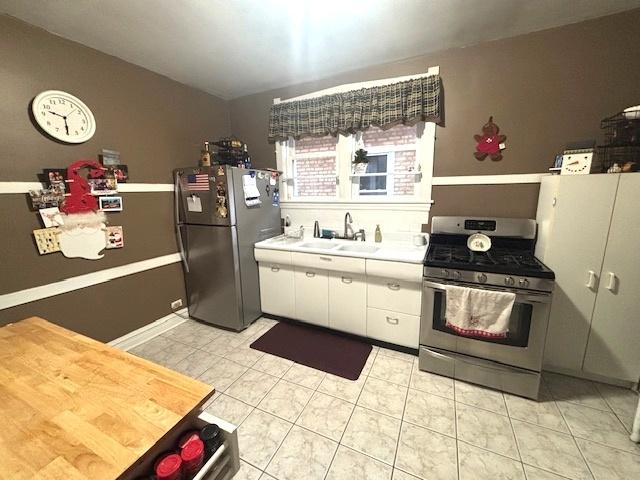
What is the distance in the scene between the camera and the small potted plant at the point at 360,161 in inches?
104

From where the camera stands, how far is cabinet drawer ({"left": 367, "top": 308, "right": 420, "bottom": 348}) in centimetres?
214

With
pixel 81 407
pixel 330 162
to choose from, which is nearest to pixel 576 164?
pixel 330 162

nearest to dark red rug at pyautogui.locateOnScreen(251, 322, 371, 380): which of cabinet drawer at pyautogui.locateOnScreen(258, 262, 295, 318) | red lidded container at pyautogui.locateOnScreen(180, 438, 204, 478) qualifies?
cabinet drawer at pyautogui.locateOnScreen(258, 262, 295, 318)

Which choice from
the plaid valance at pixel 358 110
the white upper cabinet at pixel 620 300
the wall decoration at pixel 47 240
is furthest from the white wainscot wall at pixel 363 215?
the wall decoration at pixel 47 240

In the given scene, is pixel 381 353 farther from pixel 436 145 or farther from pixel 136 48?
pixel 136 48

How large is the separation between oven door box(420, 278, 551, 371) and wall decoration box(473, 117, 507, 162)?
119 centimetres

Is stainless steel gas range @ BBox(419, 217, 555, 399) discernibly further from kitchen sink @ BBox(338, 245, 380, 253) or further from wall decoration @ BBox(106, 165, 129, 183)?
wall decoration @ BBox(106, 165, 129, 183)

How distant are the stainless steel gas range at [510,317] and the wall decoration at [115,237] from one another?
102 inches

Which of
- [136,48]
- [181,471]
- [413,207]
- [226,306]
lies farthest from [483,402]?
[136,48]

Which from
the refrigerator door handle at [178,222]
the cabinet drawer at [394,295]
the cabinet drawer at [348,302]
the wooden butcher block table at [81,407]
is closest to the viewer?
the wooden butcher block table at [81,407]

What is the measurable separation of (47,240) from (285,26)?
233cm

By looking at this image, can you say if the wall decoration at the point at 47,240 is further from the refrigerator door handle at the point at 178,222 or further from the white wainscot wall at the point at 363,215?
the white wainscot wall at the point at 363,215

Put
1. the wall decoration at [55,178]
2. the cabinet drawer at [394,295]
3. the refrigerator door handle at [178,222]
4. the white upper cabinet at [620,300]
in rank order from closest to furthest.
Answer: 1. the white upper cabinet at [620,300]
2. the wall decoration at [55,178]
3. the cabinet drawer at [394,295]
4. the refrigerator door handle at [178,222]

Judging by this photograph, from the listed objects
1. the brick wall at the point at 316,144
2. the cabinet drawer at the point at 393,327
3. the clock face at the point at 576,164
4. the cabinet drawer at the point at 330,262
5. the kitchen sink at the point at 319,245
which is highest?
the brick wall at the point at 316,144
